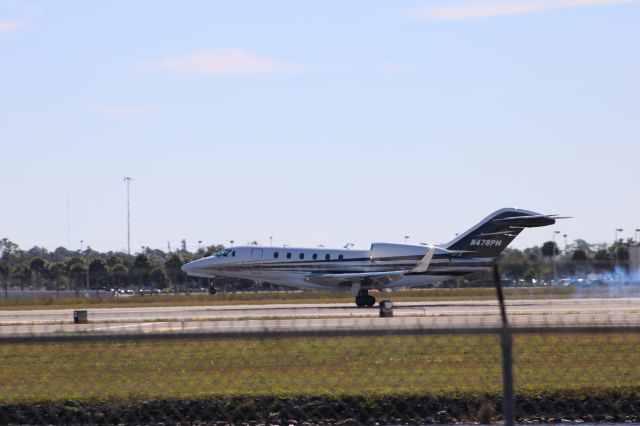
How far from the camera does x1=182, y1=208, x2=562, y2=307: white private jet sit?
48.0 meters

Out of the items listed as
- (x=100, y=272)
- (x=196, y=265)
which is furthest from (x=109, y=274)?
(x=196, y=265)

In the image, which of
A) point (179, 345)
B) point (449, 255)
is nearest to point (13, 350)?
point (179, 345)

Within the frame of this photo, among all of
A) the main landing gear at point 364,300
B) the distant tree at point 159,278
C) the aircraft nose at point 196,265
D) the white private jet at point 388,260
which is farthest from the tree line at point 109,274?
the main landing gear at point 364,300

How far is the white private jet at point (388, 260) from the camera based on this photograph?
48.0m

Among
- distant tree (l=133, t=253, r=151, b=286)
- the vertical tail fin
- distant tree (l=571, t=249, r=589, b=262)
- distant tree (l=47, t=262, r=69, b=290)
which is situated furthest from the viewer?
distant tree (l=133, t=253, r=151, b=286)

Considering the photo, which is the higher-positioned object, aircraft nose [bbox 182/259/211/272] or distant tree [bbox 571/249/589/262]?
aircraft nose [bbox 182/259/211/272]

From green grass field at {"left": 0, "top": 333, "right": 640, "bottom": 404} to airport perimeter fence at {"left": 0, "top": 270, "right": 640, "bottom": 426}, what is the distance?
0.03 meters

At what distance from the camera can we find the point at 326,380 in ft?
46.7

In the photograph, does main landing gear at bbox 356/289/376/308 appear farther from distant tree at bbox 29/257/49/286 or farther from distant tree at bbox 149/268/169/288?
distant tree at bbox 29/257/49/286

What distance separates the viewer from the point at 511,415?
7.62 metres

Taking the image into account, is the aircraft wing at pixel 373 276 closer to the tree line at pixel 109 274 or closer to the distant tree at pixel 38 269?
the tree line at pixel 109 274

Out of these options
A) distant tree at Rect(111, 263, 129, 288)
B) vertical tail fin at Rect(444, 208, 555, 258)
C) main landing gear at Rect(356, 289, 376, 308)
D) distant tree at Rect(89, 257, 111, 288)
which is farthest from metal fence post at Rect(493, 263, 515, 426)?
distant tree at Rect(111, 263, 129, 288)

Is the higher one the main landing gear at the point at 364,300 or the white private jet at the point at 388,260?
the white private jet at the point at 388,260

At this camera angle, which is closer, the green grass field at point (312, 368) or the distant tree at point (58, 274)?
the green grass field at point (312, 368)
